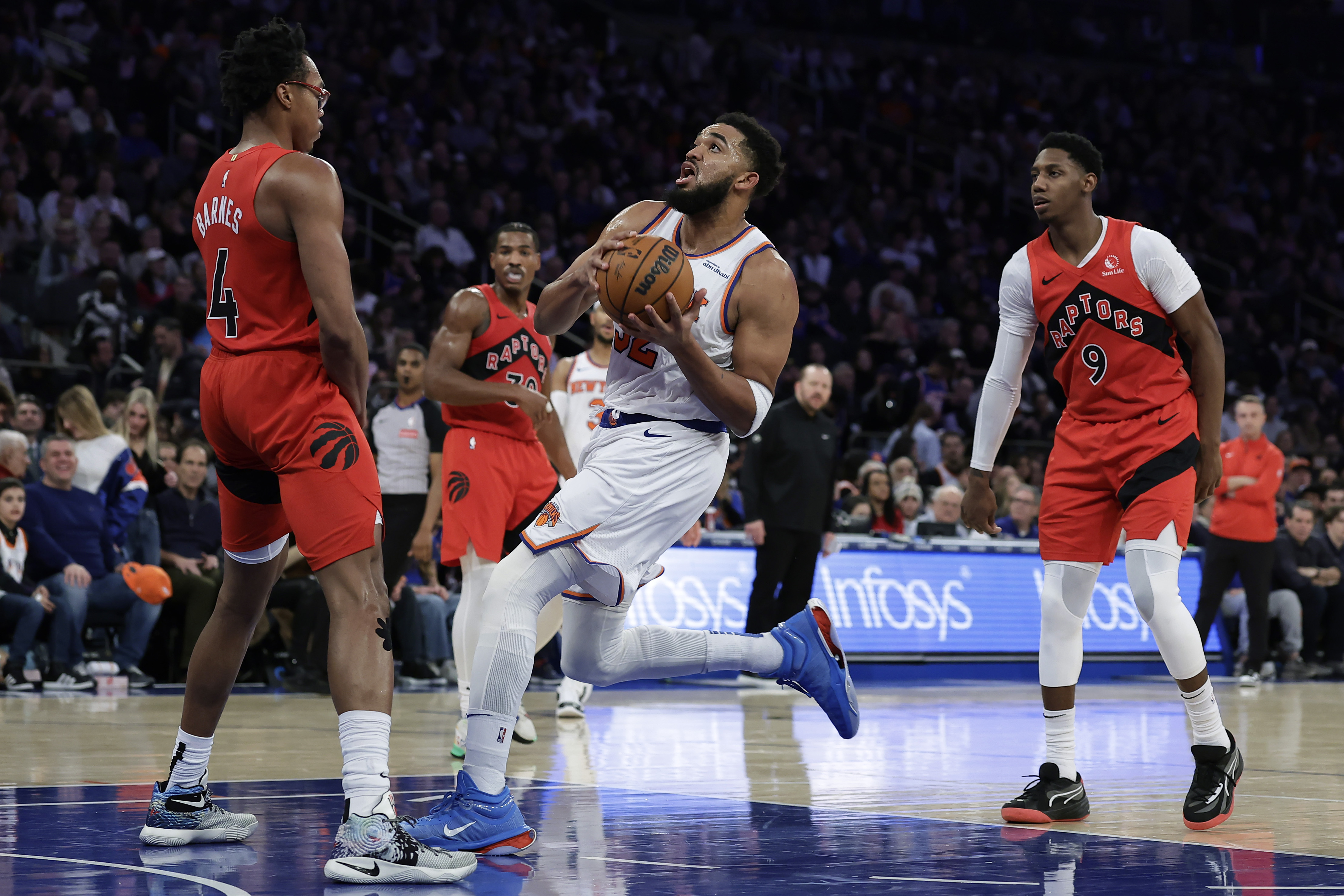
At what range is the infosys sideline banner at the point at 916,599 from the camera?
12.1m

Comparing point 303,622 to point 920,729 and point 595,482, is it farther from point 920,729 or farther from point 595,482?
point 595,482

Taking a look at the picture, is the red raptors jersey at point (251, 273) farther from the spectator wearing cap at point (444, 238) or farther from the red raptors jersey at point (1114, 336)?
the spectator wearing cap at point (444, 238)

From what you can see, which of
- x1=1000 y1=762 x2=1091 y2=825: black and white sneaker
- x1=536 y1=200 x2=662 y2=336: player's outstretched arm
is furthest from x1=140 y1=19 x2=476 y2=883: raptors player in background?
x1=1000 y1=762 x2=1091 y2=825: black and white sneaker

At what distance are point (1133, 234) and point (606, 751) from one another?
3.40m

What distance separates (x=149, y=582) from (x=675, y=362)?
22.3ft

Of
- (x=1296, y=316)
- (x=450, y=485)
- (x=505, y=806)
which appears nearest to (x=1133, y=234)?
(x=505, y=806)

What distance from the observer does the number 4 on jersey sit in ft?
14.9

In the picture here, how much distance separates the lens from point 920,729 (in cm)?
868

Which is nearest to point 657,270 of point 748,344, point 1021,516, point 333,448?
point 748,344

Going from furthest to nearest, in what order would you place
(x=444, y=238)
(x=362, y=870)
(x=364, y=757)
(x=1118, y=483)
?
1. (x=444, y=238)
2. (x=1118, y=483)
3. (x=364, y=757)
4. (x=362, y=870)

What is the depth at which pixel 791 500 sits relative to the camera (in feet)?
38.0

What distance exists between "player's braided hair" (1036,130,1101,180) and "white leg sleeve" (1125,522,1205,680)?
1.34 meters

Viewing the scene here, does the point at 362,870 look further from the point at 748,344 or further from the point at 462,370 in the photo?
the point at 462,370

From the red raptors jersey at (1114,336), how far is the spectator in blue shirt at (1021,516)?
27.6ft
